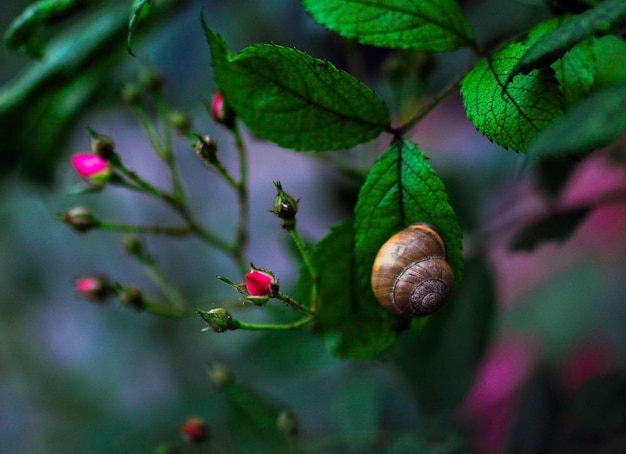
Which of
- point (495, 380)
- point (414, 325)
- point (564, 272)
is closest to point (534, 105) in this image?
point (414, 325)

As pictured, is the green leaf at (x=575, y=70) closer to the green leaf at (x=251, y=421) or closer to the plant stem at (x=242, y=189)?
the plant stem at (x=242, y=189)

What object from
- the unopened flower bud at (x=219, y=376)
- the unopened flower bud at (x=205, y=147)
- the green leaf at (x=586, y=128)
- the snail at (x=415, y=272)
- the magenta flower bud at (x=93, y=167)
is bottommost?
the green leaf at (x=586, y=128)

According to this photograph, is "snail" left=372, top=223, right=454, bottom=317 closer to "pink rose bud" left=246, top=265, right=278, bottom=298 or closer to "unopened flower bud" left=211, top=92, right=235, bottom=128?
"pink rose bud" left=246, top=265, right=278, bottom=298

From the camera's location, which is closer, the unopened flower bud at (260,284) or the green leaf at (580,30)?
the green leaf at (580,30)

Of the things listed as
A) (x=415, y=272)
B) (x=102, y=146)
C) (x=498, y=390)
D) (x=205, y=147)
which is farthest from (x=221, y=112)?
(x=498, y=390)

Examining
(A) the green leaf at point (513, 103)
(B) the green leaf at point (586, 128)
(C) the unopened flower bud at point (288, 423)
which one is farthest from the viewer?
(C) the unopened flower bud at point (288, 423)

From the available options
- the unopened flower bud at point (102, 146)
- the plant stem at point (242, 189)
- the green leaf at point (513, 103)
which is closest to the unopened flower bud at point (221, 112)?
the plant stem at point (242, 189)
